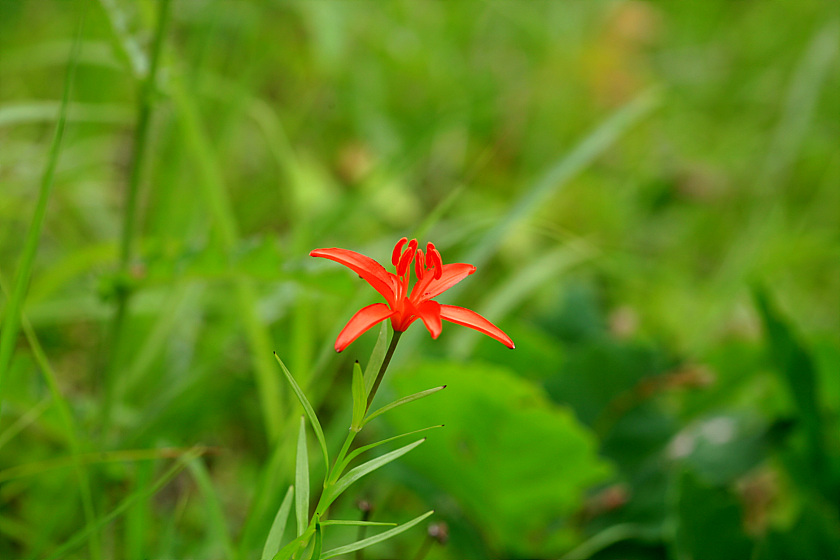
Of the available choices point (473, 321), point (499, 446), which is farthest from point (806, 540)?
point (473, 321)

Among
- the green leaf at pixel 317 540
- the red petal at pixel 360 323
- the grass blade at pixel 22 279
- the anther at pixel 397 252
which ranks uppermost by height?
the grass blade at pixel 22 279

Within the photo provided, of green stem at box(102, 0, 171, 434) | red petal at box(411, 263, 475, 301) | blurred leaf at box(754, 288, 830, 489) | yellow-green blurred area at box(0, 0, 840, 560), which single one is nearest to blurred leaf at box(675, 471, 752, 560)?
yellow-green blurred area at box(0, 0, 840, 560)

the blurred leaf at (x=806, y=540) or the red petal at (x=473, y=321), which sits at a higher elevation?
the red petal at (x=473, y=321)

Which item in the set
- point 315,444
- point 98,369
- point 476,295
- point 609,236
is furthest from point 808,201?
point 98,369

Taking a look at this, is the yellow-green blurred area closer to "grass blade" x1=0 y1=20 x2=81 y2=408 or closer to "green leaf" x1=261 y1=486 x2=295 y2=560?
"grass blade" x1=0 y1=20 x2=81 y2=408

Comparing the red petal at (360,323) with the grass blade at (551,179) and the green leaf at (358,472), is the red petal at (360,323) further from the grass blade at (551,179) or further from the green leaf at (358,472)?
the grass blade at (551,179)

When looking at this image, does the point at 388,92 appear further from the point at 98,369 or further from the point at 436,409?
the point at 436,409

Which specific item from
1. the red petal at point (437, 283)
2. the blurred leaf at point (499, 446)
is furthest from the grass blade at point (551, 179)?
the red petal at point (437, 283)
